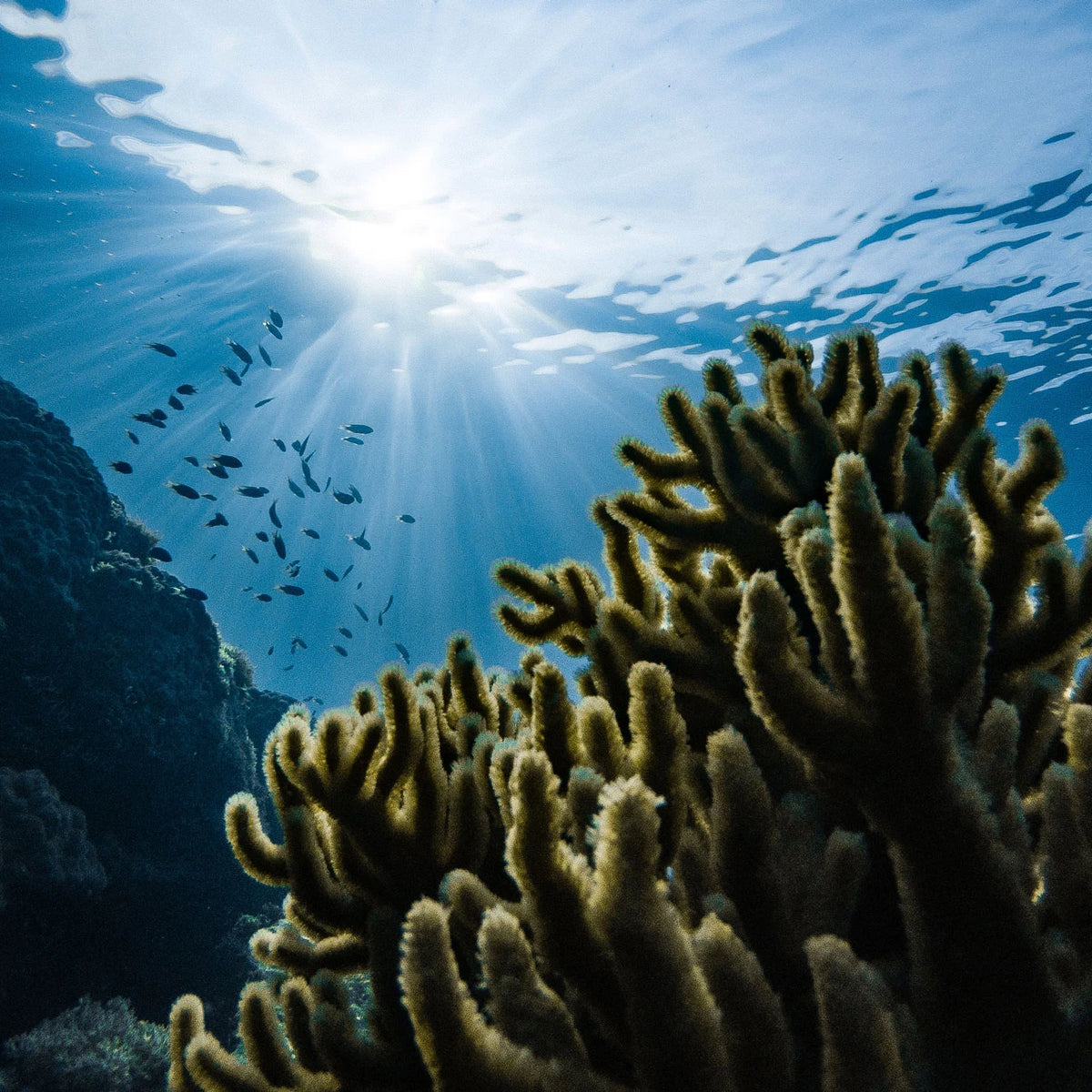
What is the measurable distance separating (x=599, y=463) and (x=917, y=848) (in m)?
32.5

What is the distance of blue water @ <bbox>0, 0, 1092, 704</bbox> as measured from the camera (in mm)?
11125

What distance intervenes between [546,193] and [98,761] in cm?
1512

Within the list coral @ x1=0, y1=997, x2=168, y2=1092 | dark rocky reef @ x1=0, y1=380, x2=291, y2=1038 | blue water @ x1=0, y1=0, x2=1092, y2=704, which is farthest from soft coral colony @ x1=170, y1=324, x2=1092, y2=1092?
dark rocky reef @ x1=0, y1=380, x2=291, y2=1038

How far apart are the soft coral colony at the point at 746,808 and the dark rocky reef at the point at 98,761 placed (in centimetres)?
942

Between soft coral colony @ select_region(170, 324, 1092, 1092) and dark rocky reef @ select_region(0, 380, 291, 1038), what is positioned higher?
dark rocky reef @ select_region(0, 380, 291, 1038)

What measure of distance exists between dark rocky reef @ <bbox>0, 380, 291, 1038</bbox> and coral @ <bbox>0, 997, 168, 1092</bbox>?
23.3 inches

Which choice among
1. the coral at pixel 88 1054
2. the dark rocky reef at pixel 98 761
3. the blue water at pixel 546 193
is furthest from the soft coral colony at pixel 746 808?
the dark rocky reef at pixel 98 761

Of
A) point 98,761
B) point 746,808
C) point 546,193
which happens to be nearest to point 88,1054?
point 98,761

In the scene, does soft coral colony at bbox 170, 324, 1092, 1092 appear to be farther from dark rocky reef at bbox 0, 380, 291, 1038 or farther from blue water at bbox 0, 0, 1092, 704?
dark rocky reef at bbox 0, 380, 291, 1038

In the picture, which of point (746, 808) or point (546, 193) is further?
point (546, 193)

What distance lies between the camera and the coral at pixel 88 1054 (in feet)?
24.0

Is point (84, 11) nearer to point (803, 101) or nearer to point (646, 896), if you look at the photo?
point (803, 101)

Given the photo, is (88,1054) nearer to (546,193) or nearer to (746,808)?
(746,808)

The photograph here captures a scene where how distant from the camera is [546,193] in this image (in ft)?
49.0
